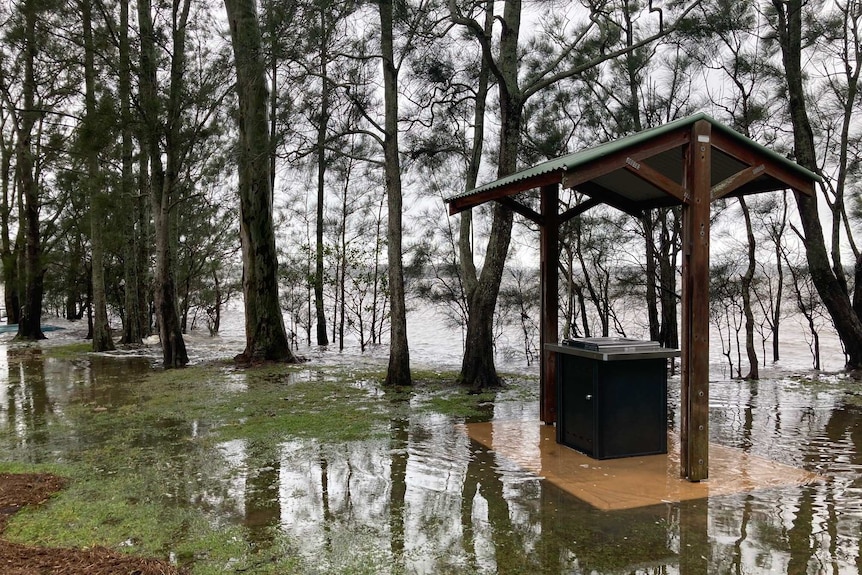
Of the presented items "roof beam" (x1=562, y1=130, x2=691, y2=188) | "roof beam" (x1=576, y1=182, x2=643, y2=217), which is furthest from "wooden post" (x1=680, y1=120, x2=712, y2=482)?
"roof beam" (x1=576, y1=182, x2=643, y2=217)

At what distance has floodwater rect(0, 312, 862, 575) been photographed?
120 inches

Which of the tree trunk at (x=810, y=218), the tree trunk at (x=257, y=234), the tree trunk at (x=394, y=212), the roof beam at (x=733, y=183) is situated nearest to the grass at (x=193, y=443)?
the tree trunk at (x=394, y=212)

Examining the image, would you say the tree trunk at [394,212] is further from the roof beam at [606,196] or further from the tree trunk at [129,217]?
the tree trunk at [129,217]

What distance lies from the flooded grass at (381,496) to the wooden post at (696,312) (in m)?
0.43

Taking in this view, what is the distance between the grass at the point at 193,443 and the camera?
3.27 m

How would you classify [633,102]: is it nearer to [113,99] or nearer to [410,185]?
[410,185]

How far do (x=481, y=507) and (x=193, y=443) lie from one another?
9.95ft

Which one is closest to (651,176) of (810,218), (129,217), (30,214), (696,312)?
(696,312)

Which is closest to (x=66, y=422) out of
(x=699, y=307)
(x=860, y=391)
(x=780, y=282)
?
(x=699, y=307)

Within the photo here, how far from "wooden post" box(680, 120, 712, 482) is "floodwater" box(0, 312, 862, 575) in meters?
0.43

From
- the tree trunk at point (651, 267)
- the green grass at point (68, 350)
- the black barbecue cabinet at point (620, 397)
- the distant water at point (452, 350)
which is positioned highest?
the tree trunk at point (651, 267)

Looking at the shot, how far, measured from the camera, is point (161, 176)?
12.0 metres

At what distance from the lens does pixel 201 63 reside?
11844mm

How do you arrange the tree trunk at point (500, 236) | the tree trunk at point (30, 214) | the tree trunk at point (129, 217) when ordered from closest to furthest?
the tree trunk at point (500, 236), the tree trunk at point (129, 217), the tree trunk at point (30, 214)
